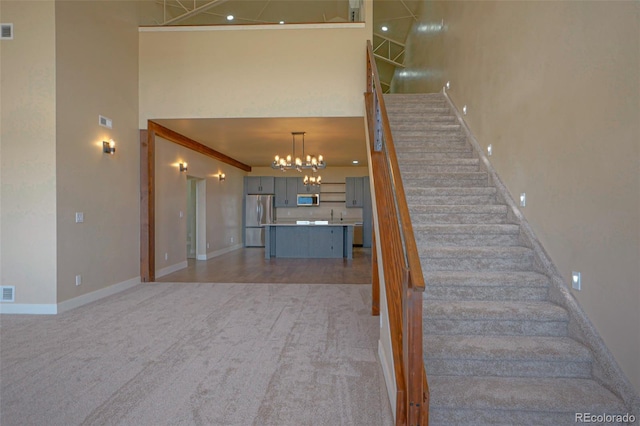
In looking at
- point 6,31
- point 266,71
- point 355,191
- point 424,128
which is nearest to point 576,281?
point 424,128

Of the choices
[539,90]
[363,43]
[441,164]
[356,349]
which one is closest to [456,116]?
[441,164]

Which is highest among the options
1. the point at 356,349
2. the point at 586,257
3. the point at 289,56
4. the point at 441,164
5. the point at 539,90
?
the point at 289,56

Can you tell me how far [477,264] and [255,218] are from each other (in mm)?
9289

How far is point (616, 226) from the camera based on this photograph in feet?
7.30

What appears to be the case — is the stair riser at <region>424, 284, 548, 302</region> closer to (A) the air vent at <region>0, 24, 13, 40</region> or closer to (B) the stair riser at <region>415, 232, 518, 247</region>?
(B) the stair riser at <region>415, 232, 518, 247</region>

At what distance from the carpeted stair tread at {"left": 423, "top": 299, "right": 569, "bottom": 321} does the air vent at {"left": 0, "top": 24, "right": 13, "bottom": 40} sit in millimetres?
5230

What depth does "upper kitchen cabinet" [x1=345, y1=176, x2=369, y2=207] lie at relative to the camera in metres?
11.8

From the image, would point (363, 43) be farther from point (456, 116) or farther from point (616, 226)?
point (616, 226)

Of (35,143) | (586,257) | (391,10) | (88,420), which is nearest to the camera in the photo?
(88,420)

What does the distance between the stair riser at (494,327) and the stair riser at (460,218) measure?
122 centimetres

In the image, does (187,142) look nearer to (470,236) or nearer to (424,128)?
(424,128)

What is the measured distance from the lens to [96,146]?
493cm

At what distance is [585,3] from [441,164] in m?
2.14

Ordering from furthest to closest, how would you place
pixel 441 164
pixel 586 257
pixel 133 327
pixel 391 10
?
1. pixel 391 10
2. pixel 441 164
3. pixel 133 327
4. pixel 586 257
